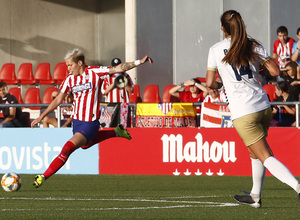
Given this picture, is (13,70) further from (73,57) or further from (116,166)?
(73,57)

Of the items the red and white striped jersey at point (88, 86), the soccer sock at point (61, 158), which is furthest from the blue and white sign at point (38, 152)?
the soccer sock at point (61, 158)

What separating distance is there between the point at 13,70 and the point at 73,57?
37.9ft

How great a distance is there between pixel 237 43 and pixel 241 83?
1.41ft

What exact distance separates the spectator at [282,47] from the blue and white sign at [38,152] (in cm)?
464

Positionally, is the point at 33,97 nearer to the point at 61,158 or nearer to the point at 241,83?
the point at 61,158

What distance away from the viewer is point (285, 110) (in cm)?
1479

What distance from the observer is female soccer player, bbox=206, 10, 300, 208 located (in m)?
7.59

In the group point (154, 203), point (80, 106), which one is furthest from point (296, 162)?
point (154, 203)

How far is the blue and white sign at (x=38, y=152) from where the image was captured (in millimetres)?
15195

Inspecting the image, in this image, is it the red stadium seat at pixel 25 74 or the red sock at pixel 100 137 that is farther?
the red stadium seat at pixel 25 74

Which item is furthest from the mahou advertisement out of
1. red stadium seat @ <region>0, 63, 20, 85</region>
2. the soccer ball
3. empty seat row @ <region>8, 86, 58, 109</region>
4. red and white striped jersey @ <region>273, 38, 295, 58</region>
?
red stadium seat @ <region>0, 63, 20, 85</region>

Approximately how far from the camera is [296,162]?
13.8m

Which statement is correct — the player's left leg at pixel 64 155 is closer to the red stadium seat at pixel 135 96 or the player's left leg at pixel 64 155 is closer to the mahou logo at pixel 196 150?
the mahou logo at pixel 196 150

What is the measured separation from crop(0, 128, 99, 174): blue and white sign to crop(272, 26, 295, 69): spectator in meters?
4.64
